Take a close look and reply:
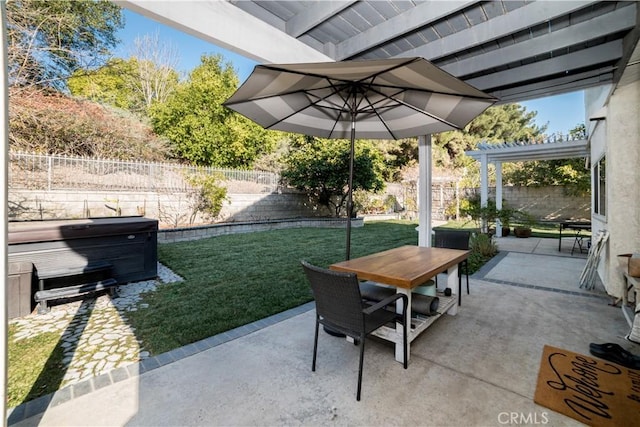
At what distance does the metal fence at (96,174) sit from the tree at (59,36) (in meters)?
2.00

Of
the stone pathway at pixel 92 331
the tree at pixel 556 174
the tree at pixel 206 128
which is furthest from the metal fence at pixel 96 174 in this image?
the tree at pixel 556 174

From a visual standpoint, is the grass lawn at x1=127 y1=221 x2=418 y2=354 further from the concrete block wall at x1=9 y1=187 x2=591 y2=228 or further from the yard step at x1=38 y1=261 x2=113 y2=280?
the concrete block wall at x1=9 y1=187 x2=591 y2=228

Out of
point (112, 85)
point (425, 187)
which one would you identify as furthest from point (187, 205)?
point (112, 85)

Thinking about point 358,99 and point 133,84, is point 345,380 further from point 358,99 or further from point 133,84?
point 133,84

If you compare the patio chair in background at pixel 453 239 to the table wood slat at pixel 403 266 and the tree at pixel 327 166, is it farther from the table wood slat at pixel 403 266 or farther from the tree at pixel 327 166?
the tree at pixel 327 166

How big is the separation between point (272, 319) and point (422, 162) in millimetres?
3491

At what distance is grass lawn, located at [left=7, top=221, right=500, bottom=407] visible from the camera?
2.54 metres

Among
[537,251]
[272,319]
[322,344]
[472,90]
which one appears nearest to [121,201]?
[272,319]

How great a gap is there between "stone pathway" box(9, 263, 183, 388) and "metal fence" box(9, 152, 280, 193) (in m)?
5.53

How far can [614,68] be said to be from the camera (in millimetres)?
3742

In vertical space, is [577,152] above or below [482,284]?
above

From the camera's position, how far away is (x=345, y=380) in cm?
235

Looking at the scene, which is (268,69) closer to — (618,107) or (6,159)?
(6,159)

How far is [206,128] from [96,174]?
8512 mm
